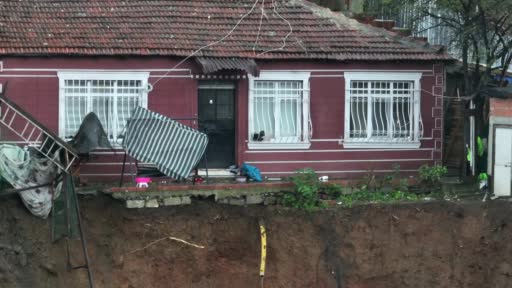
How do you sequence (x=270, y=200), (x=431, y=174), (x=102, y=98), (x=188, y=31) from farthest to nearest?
1. (x=188, y=31)
2. (x=102, y=98)
3. (x=431, y=174)
4. (x=270, y=200)

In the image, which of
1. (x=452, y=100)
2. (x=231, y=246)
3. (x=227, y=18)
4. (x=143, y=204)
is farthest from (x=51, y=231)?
(x=452, y=100)

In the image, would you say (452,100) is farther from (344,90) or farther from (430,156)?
(344,90)

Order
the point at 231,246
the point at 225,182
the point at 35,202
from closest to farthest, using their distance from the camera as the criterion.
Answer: the point at 35,202 → the point at 231,246 → the point at 225,182

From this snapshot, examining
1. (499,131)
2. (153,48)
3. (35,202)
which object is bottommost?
(35,202)

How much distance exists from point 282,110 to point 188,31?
101 inches

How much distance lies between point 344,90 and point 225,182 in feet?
10.8

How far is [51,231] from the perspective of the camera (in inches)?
550

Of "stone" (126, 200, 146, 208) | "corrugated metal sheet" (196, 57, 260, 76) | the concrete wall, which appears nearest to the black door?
the concrete wall

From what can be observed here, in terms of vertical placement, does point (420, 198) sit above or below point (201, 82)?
below

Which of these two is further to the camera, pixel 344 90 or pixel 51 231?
pixel 344 90

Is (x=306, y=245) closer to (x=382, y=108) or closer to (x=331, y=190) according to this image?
(x=331, y=190)

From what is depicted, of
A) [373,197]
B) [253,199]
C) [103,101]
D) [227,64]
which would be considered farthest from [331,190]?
[103,101]

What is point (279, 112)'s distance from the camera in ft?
55.2

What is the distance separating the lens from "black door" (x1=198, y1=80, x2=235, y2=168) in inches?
658
